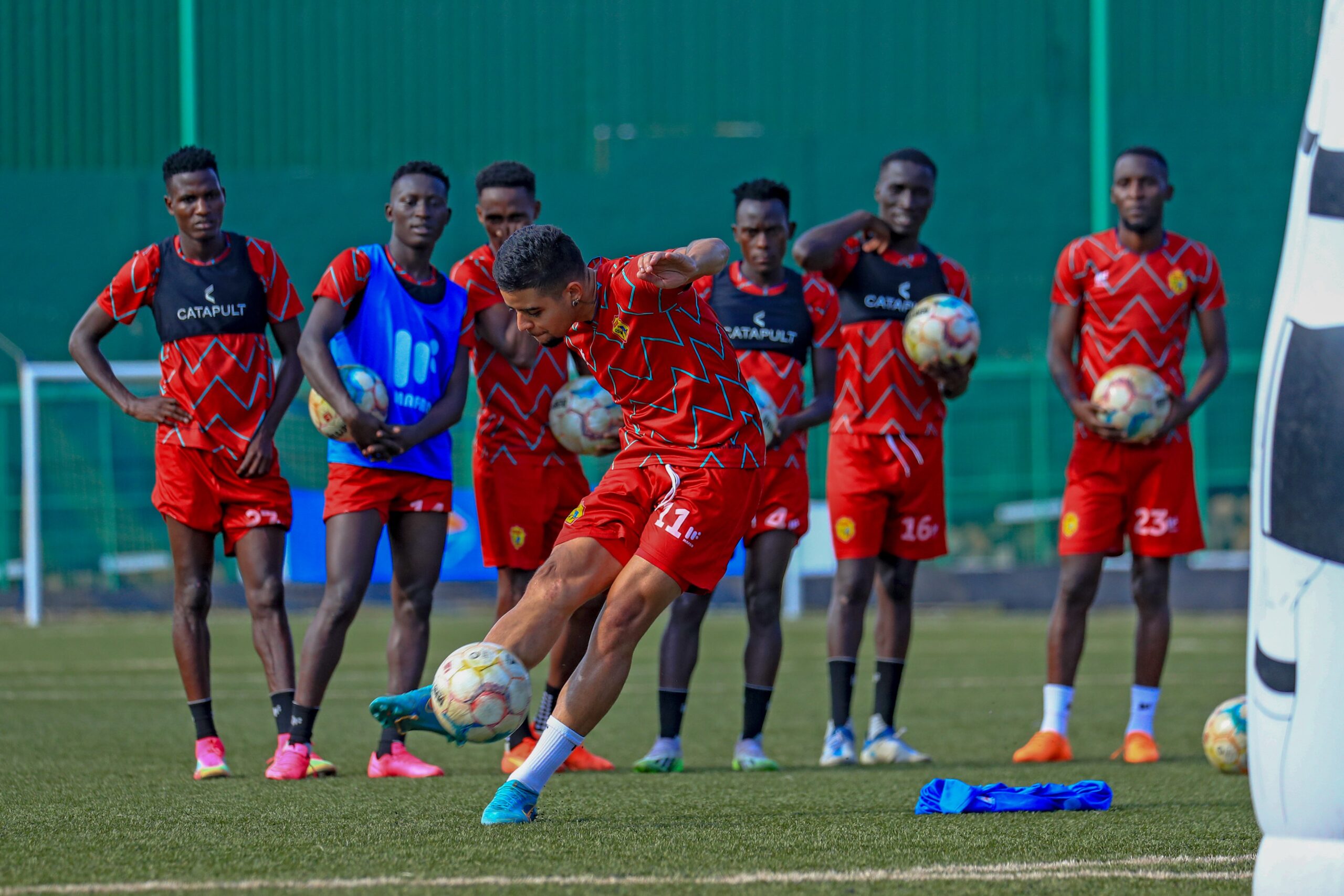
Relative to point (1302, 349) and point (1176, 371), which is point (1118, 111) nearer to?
point (1176, 371)

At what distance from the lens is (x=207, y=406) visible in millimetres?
5926

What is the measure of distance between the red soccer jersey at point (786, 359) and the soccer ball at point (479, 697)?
2.82 m

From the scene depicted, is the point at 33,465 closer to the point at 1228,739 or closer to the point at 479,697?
the point at 1228,739

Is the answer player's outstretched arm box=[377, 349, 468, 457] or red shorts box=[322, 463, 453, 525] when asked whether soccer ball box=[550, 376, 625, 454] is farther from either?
red shorts box=[322, 463, 453, 525]

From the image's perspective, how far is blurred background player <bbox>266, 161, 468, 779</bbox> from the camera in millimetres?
5750

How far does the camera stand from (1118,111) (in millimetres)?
21984

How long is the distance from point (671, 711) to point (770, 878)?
9.13ft

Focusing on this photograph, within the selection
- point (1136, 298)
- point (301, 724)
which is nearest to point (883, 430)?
point (1136, 298)

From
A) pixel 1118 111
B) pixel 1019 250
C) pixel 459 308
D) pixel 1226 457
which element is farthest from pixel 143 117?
pixel 459 308

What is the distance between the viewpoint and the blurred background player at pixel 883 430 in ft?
21.9

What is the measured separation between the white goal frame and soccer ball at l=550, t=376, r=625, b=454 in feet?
34.3

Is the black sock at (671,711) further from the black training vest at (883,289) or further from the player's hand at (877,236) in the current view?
the player's hand at (877,236)

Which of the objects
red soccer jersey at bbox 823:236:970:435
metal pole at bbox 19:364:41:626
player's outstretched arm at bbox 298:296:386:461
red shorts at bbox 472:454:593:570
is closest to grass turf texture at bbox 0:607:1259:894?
red shorts at bbox 472:454:593:570

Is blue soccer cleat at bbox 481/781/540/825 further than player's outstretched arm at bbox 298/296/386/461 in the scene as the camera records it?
No
